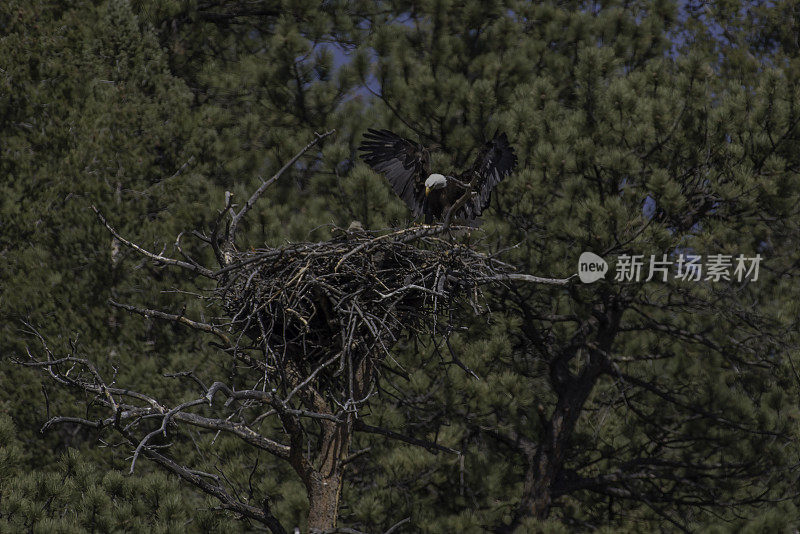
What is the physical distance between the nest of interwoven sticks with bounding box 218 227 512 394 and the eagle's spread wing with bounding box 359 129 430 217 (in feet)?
4.72

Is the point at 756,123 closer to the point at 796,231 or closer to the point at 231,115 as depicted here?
the point at 796,231

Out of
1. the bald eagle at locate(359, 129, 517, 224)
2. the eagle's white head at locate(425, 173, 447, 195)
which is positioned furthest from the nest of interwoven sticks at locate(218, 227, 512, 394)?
the bald eagle at locate(359, 129, 517, 224)

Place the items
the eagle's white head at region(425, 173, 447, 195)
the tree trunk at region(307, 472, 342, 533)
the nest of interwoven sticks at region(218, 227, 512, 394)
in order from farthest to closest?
the eagle's white head at region(425, 173, 447, 195) → the tree trunk at region(307, 472, 342, 533) → the nest of interwoven sticks at region(218, 227, 512, 394)

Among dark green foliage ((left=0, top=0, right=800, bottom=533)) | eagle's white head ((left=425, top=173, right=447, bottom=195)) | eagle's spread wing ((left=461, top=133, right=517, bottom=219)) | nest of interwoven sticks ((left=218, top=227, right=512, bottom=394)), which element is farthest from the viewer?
dark green foliage ((left=0, top=0, right=800, bottom=533))

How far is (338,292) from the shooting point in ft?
13.4

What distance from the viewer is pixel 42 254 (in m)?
9.33

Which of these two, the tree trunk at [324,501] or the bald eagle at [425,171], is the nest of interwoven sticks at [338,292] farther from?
the bald eagle at [425,171]

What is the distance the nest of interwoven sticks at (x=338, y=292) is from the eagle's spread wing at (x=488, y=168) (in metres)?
1.43

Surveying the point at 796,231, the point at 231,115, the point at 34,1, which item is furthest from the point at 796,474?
the point at 34,1

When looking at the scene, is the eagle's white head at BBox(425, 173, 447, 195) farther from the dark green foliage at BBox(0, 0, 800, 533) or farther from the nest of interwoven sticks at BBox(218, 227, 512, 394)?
the dark green foliage at BBox(0, 0, 800, 533)

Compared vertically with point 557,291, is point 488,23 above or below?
above

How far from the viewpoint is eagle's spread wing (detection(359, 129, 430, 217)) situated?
6.06 metres

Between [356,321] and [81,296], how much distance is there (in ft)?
19.5

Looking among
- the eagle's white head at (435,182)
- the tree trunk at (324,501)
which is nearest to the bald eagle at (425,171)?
the eagle's white head at (435,182)
